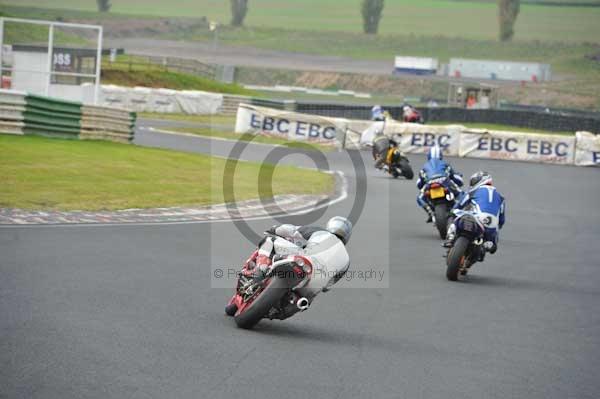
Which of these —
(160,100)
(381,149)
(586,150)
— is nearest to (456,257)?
(381,149)

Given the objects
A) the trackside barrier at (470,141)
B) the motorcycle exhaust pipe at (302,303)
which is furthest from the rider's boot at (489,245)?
the trackside barrier at (470,141)

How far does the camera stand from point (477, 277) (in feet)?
44.7

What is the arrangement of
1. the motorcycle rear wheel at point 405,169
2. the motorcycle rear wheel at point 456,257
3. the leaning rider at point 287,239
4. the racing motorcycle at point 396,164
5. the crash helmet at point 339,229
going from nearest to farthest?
the leaning rider at point 287,239 → the crash helmet at point 339,229 → the motorcycle rear wheel at point 456,257 → the racing motorcycle at point 396,164 → the motorcycle rear wheel at point 405,169

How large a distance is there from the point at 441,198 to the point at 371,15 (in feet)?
273

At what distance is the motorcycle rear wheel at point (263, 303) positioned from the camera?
8.68m

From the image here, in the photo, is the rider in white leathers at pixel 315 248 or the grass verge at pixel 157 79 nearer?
the rider in white leathers at pixel 315 248

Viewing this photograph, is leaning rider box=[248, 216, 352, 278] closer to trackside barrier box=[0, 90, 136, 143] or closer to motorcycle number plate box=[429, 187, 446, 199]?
motorcycle number plate box=[429, 187, 446, 199]

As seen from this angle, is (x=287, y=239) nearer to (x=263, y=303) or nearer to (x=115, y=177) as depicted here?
(x=263, y=303)

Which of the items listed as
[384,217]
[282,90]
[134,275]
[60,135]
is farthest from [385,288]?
[282,90]

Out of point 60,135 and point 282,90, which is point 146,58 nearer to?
point 282,90

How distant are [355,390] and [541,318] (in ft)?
13.6

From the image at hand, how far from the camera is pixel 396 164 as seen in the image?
25328 millimetres

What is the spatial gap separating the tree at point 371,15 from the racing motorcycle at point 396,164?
73965mm

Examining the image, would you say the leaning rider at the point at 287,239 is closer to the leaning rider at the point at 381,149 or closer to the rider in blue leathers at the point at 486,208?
the rider in blue leathers at the point at 486,208
